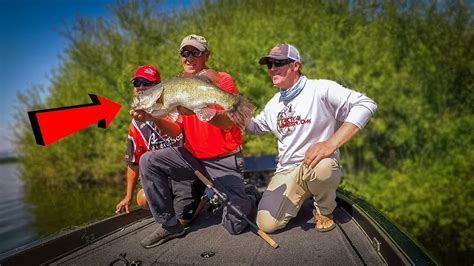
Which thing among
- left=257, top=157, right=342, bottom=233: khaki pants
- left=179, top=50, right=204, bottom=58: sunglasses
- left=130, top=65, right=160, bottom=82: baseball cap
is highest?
left=179, top=50, right=204, bottom=58: sunglasses

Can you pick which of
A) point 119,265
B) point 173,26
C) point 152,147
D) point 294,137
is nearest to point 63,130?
point 152,147

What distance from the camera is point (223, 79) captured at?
163 inches

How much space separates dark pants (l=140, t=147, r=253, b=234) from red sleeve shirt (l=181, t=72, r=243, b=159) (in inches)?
3.6

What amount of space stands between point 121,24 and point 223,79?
21742 millimetres

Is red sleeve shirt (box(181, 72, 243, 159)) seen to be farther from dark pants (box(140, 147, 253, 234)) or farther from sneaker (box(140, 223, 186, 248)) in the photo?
sneaker (box(140, 223, 186, 248))

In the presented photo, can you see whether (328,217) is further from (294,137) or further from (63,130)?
Result: (63,130)

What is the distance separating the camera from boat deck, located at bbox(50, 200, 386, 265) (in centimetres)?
325

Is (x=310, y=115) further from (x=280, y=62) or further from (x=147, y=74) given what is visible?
(x=147, y=74)

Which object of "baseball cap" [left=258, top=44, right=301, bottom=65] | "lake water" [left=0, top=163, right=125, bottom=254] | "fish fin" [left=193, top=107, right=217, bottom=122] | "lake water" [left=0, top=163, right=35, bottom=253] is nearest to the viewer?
"fish fin" [left=193, top=107, right=217, bottom=122]

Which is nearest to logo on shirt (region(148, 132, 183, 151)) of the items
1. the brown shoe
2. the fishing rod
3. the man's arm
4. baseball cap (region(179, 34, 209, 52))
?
the fishing rod

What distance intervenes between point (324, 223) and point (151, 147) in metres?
2.14

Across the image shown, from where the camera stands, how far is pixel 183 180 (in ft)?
14.5

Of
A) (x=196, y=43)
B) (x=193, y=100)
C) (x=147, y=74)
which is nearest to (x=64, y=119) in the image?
(x=147, y=74)

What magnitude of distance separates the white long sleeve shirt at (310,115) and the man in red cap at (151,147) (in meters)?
1.10
